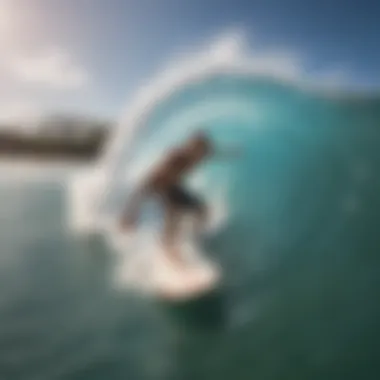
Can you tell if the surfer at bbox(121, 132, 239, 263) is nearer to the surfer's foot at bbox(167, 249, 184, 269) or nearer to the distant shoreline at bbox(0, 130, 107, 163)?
the surfer's foot at bbox(167, 249, 184, 269)

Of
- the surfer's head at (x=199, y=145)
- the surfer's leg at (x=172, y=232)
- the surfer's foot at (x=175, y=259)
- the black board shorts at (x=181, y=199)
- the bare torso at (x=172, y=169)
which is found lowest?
the surfer's foot at (x=175, y=259)

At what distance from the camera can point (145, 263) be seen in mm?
1426

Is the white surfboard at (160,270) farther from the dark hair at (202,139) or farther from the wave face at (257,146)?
the dark hair at (202,139)

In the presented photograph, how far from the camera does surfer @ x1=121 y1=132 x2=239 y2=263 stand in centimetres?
144


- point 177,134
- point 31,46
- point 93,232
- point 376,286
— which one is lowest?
point 376,286

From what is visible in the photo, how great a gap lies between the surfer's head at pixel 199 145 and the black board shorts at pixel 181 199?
0.30ft

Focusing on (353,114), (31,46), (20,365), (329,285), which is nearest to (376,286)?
(329,285)

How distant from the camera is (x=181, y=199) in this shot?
4.75 ft

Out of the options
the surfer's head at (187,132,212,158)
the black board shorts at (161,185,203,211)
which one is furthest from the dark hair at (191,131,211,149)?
the black board shorts at (161,185,203,211)

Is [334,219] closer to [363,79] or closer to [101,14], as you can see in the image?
[363,79]

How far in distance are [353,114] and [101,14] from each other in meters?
0.64

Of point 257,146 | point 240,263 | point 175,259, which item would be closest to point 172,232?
point 175,259

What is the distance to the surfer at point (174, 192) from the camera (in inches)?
56.7

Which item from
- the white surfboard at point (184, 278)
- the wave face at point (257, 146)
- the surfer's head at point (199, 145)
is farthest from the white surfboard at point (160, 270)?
the surfer's head at point (199, 145)
